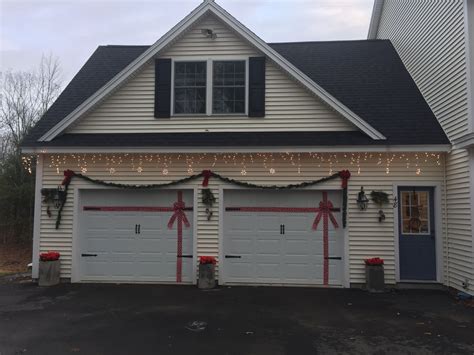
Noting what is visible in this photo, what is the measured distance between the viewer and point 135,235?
9477 mm

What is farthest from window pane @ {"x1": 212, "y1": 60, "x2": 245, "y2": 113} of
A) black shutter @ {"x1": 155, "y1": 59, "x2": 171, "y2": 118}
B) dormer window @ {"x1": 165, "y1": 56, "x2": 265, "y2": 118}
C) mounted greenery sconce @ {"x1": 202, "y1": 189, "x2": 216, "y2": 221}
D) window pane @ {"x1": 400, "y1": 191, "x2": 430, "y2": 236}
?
window pane @ {"x1": 400, "y1": 191, "x2": 430, "y2": 236}

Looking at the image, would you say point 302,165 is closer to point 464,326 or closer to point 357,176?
point 357,176

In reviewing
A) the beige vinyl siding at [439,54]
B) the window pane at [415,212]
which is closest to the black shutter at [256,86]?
the window pane at [415,212]

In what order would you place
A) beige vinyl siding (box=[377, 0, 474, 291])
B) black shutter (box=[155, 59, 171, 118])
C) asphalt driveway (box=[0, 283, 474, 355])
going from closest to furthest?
asphalt driveway (box=[0, 283, 474, 355]) → beige vinyl siding (box=[377, 0, 474, 291]) → black shutter (box=[155, 59, 171, 118])

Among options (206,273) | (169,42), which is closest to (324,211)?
(206,273)

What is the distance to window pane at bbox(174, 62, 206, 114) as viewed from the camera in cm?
962

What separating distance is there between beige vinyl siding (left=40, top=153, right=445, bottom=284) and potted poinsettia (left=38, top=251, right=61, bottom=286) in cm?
28

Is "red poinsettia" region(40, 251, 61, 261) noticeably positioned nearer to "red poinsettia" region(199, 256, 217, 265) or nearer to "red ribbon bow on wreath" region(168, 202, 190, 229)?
"red ribbon bow on wreath" region(168, 202, 190, 229)

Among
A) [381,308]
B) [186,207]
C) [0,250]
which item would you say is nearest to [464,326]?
[381,308]

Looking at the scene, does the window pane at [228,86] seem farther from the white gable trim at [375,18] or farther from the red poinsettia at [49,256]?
the white gable trim at [375,18]

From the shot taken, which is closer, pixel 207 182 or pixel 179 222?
pixel 207 182

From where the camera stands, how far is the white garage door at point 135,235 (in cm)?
936

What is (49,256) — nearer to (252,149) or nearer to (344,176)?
(252,149)

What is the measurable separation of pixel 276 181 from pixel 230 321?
377 centimetres
